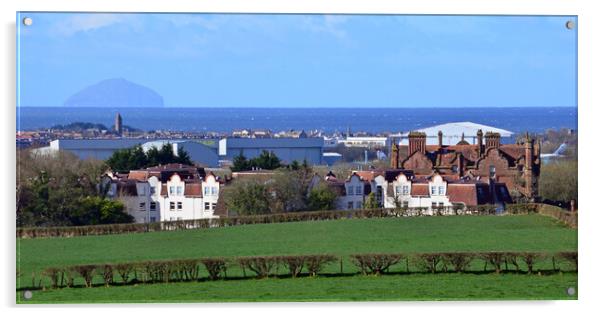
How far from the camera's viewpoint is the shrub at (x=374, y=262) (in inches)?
582

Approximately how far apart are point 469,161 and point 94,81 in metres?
4.11

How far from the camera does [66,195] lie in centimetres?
1501

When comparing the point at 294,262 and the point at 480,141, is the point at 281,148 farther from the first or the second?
the point at 480,141

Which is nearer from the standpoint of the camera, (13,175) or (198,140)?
(13,175)

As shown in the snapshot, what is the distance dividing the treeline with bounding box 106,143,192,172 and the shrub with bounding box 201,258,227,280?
119 cm

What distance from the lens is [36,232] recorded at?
14531 millimetres

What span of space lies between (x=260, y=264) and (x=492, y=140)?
2.83m

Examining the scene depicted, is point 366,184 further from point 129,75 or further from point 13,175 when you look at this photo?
point 13,175

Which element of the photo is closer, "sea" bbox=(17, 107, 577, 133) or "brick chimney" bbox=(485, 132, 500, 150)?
"sea" bbox=(17, 107, 577, 133)

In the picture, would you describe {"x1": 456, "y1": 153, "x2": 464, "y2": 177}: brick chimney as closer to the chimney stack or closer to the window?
the window

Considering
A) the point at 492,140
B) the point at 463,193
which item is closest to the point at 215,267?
the point at 463,193

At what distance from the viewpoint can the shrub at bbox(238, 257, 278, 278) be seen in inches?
582

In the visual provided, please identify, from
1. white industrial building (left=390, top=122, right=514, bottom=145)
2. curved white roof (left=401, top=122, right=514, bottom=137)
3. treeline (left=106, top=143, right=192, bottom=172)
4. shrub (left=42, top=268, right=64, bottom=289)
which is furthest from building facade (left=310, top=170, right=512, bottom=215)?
shrub (left=42, top=268, right=64, bottom=289)

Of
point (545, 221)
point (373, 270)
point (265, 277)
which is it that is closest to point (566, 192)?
point (545, 221)
